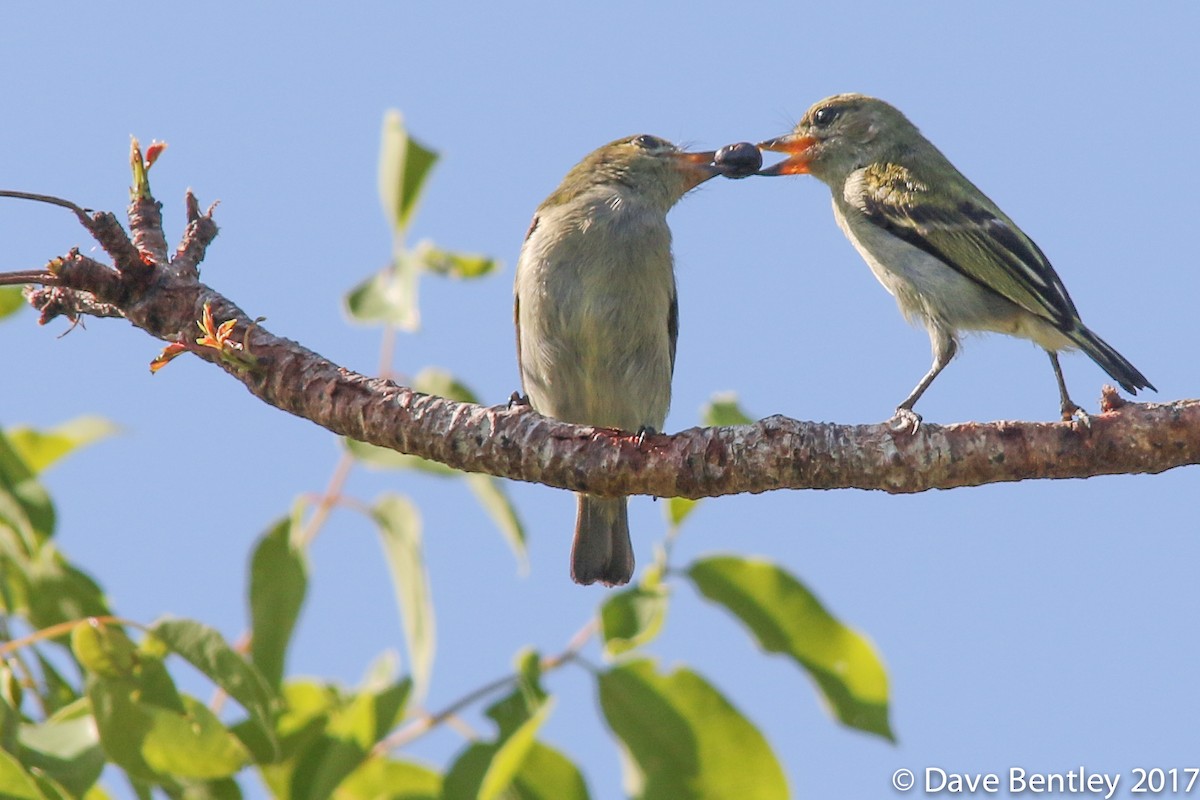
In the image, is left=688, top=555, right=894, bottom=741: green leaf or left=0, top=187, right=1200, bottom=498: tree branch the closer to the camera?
left=688, top=555, right=894, bottom=741: green leaf

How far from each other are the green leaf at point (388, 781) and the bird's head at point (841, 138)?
379 centimetres

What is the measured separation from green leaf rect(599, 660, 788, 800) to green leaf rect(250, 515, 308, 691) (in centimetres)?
78

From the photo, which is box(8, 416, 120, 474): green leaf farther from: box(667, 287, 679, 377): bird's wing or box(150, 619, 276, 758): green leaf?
box(667, 287, 679, 377): bird's wing

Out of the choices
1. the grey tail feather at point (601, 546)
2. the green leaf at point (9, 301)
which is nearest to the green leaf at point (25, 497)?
the green leaf at point (9, 301)

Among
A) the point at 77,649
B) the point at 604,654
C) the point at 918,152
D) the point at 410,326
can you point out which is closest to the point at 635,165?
the point at 918,152

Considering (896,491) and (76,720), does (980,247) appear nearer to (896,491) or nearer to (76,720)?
(896,491)

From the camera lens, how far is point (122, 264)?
11.5ft

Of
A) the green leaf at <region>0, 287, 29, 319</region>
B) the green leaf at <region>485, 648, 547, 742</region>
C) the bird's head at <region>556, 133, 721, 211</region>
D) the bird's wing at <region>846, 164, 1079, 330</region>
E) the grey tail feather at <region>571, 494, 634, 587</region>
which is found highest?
the bird's head at <region>556, 133, 721, 211</region>

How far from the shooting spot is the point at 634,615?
3045mm

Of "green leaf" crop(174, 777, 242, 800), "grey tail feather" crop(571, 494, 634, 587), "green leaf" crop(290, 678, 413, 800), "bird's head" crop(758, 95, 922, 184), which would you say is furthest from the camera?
"bird's head" crop(758, 95, 922, 184)

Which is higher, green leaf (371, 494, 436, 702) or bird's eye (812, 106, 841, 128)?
bird's eye (812, 106, 841, 128)

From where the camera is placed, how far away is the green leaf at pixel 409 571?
10.6 feet

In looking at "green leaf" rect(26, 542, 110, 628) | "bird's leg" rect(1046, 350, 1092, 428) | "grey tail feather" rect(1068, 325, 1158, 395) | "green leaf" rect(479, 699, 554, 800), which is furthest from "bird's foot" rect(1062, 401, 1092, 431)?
"green leaf" rect(26, 542, 110, 628)

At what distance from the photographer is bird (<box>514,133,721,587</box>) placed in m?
5.12
